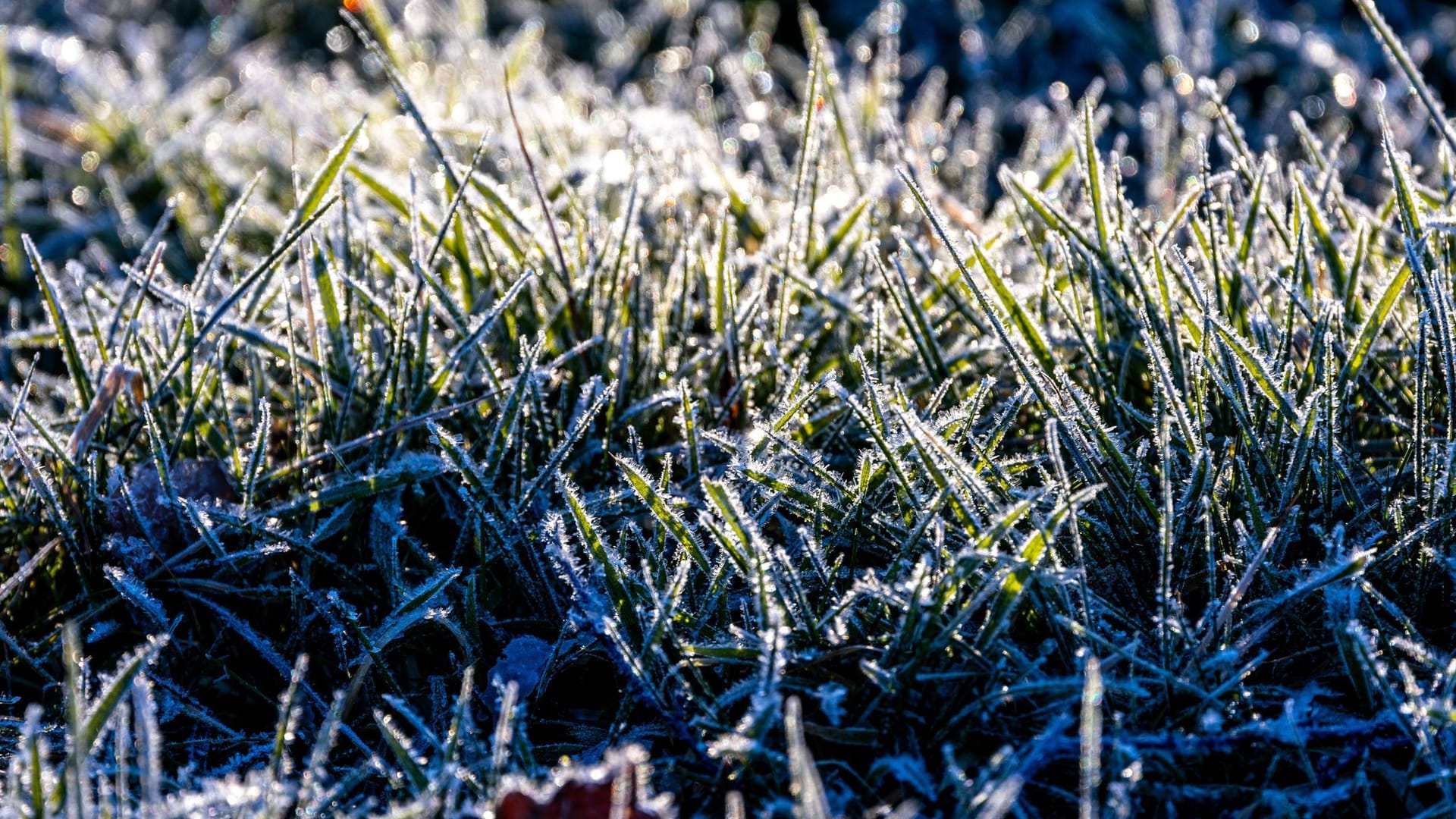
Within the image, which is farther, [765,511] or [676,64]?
[676,64]

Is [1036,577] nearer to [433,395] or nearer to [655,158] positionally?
[433,395]

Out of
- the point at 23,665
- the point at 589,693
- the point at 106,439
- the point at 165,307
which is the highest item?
the point at 165,307

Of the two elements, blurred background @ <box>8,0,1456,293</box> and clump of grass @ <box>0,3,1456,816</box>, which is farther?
blurred background @ <box>8,0,1456,293</box>

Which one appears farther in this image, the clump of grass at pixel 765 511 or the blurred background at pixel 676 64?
the blurred background at pixel 676 64

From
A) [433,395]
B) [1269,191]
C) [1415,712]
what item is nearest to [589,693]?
[433,395]

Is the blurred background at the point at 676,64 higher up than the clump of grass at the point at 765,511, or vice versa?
the blurred background at the point at 676,64

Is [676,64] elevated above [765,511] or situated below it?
above

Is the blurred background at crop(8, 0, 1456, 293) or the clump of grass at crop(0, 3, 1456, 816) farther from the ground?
the blurred background at crop(8, 0, 1456, 293)

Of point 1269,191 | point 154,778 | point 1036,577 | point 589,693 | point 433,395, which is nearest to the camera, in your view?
point 154,778
